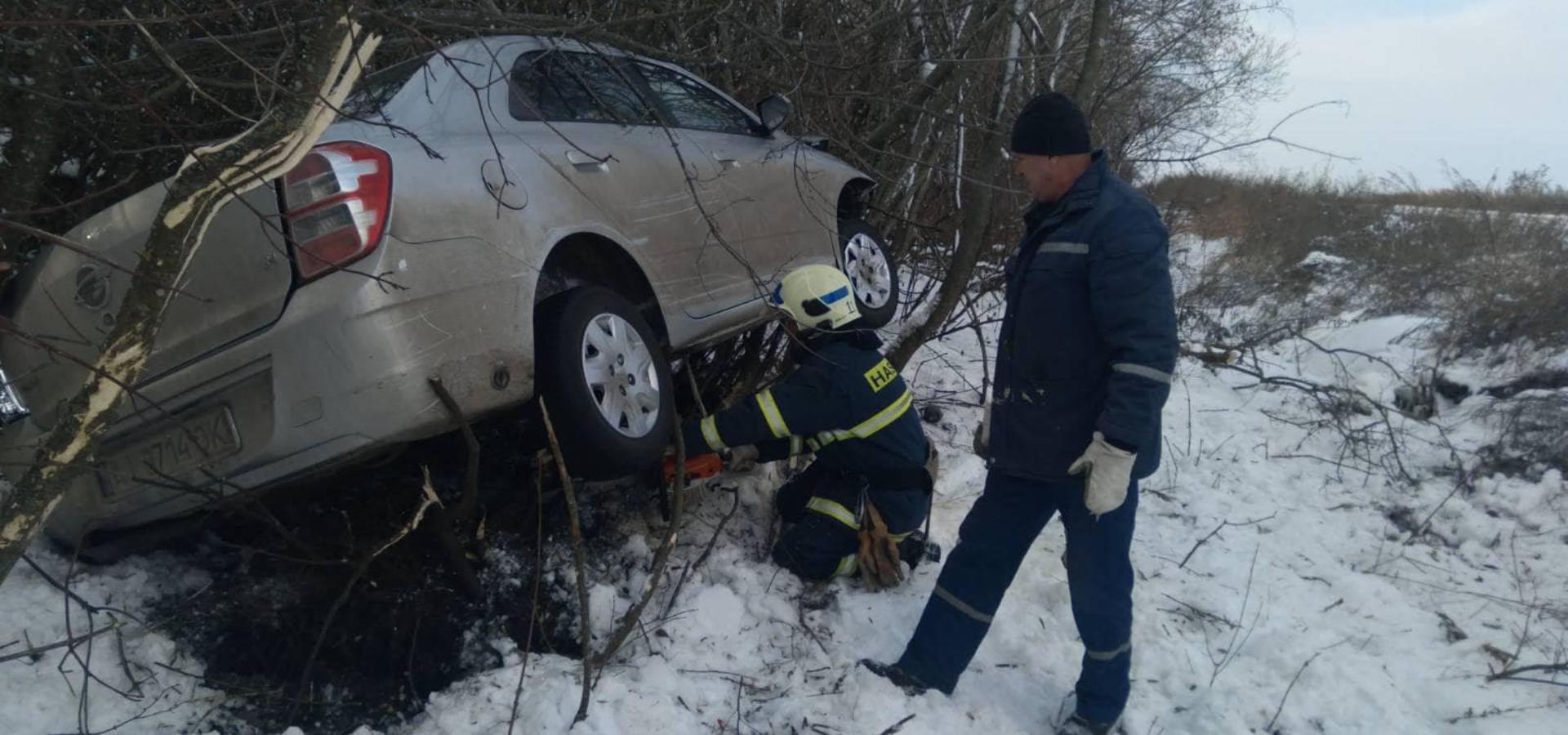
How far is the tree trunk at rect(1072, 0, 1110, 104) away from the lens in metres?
4.73

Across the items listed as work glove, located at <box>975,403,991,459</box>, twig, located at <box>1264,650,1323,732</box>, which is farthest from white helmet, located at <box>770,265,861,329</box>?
twig, located at <box>1264,650,1323,732</box>

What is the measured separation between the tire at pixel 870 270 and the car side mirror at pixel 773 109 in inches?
34.8

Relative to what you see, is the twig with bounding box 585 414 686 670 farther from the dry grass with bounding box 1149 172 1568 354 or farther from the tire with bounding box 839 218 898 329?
the dry grass with bounding box 1149 172 1568 354

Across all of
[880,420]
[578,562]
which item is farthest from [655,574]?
[880,420]

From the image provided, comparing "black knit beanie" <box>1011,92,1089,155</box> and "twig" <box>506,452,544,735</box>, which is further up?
"black knit beanie" <box>1011,92,1089,155</box>

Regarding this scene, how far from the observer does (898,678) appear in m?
3.14

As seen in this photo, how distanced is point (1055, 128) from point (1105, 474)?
3.38ft

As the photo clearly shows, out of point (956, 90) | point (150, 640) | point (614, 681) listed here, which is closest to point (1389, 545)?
point (956, 90)

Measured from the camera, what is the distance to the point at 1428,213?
12867mm

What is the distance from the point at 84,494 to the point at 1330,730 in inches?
157

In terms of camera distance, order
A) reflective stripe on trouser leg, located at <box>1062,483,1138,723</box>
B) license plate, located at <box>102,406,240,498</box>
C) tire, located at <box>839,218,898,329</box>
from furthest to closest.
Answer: tire, located at <box>839,218,898,329</box>
reflective stripe on trouser leg, located at <box>1062,483,1138,723</box>
license plate, located at <box>102,406,240,498</box>

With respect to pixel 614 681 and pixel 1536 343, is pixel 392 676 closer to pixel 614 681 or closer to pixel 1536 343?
pixel 614 681

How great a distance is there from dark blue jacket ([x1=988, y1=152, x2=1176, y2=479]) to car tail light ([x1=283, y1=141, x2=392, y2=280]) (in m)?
1.88

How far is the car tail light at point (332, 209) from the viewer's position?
99.4 inches
